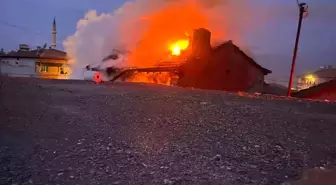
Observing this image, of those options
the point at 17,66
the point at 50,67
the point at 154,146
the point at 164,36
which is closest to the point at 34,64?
the point at 50,67

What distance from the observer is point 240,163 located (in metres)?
4.68

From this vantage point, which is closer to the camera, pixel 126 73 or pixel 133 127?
pixel 133 127

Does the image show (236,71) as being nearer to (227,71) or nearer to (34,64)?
(227,71)

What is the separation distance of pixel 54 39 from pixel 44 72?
1439 cm

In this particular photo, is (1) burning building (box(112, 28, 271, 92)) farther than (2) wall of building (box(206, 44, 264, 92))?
No

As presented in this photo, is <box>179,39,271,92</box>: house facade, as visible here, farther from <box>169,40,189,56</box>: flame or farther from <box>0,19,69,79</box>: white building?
<box>0,19,69,79</box>: white building

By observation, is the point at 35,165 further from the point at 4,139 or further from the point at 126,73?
the point at 126,73

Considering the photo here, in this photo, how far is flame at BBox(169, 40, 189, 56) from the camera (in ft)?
92.8

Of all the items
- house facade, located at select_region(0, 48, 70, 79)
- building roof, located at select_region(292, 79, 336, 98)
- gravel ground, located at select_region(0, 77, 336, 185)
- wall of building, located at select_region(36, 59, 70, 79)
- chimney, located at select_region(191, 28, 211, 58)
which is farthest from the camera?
wall of building, located at select_region(36, 59, 70, 79)

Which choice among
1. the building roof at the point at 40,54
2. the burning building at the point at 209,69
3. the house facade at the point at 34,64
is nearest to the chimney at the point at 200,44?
the burning building at the point at 209,69

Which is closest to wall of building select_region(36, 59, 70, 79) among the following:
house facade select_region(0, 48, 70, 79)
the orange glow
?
house facade select_region(0, 48, 70, 79)

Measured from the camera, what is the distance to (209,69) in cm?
2716

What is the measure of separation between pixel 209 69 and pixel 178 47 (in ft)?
11.9

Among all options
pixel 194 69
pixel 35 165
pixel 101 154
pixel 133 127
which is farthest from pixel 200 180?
pixel 194 69
